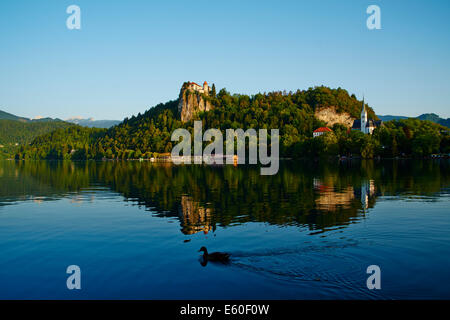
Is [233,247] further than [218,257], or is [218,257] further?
[233,247]

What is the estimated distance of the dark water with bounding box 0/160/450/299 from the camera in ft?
49.2

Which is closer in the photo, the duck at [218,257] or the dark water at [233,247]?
the dark water at [233,247]

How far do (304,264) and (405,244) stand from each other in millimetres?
7846

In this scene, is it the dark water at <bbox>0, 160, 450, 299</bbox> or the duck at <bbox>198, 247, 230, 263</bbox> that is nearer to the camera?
the dark water at <bbox>0, 160, 450, 299</bbox>

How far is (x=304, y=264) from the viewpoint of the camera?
1752 cm

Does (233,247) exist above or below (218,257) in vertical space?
below

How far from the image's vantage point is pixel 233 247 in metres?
20.9

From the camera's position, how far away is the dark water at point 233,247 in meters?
15.0
